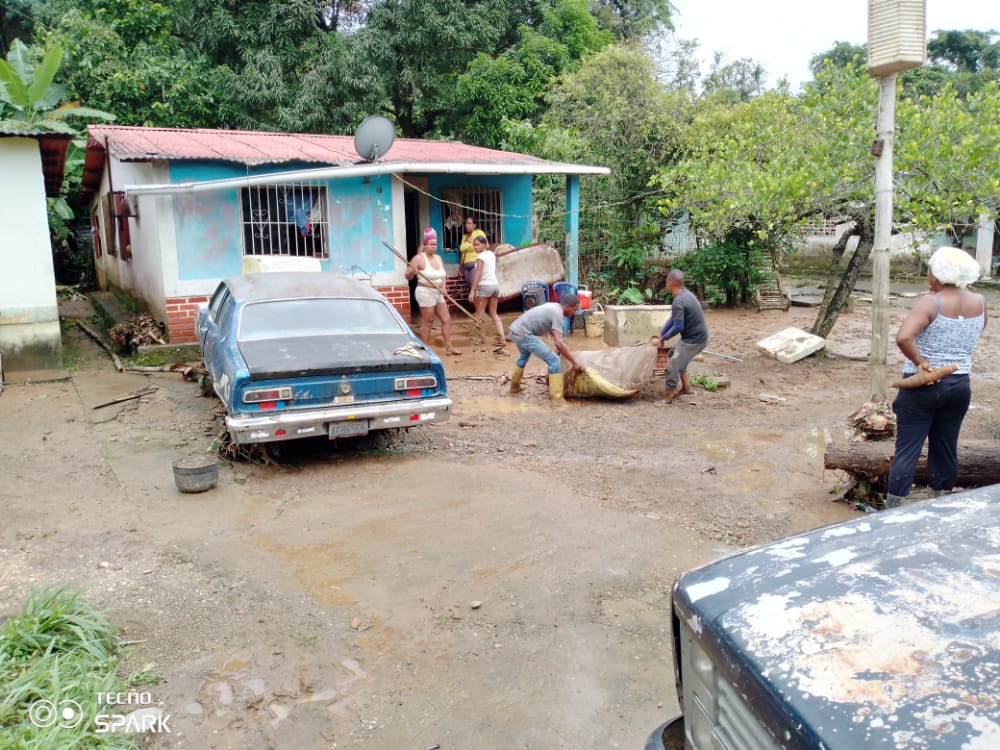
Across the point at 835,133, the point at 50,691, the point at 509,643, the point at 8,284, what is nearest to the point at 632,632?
the point at 509,643

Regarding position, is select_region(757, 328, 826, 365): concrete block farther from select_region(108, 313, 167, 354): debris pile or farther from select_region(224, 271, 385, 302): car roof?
select_region(108, 313, 167, 354): debris pile

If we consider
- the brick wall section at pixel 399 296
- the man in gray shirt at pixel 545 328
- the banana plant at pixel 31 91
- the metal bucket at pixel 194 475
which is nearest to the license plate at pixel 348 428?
the metal bucket at pixel 194 475

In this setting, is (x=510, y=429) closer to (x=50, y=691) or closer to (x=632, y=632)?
(x=632, y=632)

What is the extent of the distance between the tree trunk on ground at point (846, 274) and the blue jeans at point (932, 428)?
5932 mm

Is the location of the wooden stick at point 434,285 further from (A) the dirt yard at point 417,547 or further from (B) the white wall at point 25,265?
(B) the white wall at point 25,265

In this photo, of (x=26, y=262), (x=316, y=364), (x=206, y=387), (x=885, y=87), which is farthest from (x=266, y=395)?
(x=885, y=87)

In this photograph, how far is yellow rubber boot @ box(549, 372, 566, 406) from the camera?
30.4ft

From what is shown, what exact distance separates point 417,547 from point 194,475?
2066 millimetres

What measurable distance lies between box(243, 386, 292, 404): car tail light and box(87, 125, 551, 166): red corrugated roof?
18.9 ft

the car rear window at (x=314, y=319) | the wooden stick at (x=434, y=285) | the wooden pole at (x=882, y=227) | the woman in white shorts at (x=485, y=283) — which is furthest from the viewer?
the woman in white shorts at (x=485, y=283)

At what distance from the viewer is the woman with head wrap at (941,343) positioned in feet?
16.2

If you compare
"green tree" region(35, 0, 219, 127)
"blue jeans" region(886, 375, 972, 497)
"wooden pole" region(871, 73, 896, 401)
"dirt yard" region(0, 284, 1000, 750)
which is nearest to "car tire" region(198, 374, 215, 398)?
"dirt yard" region(0, 284, 1000, 750)

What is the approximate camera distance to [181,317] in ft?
37.2

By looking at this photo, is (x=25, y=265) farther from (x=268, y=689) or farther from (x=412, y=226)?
(x=268, y=689)
